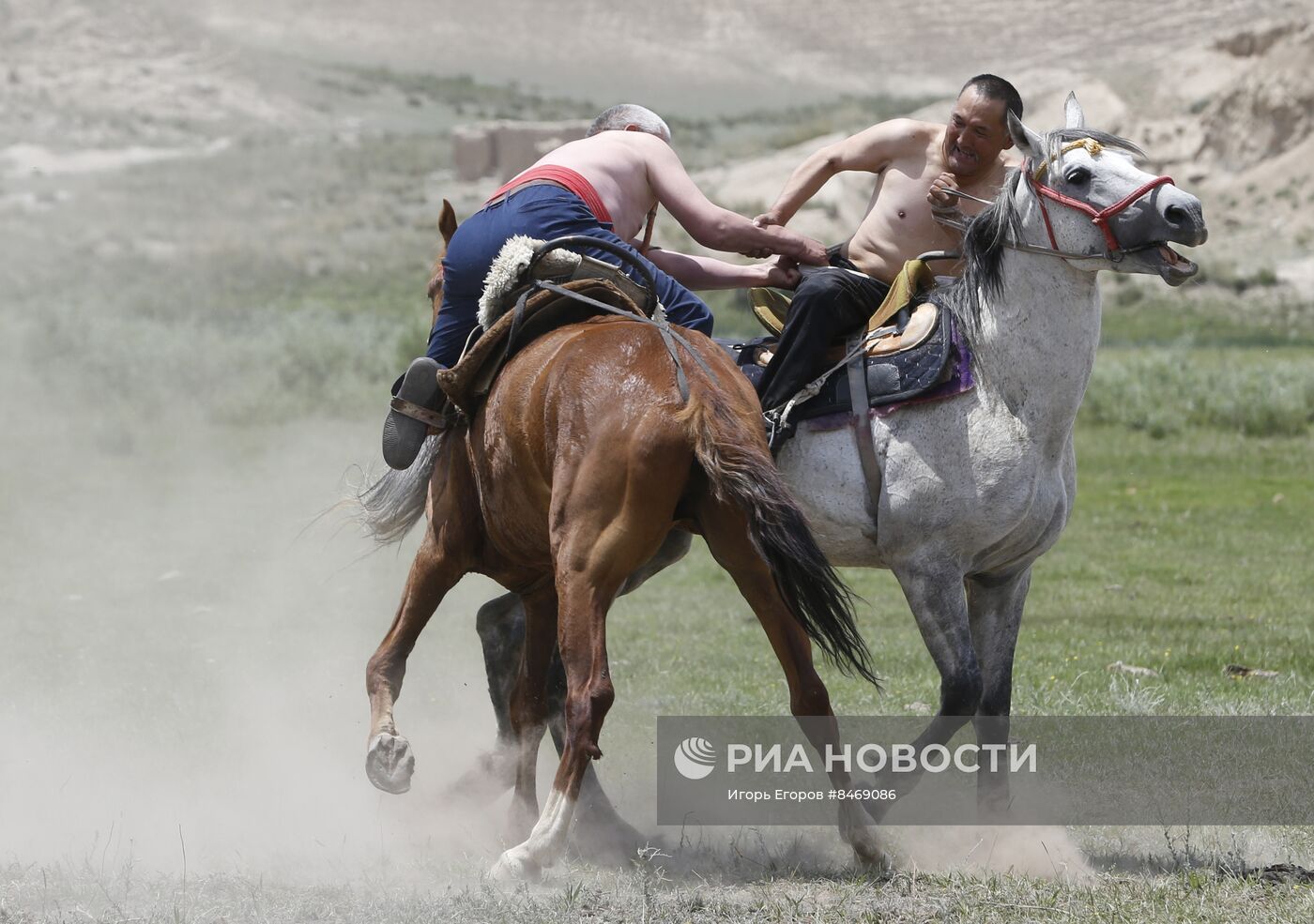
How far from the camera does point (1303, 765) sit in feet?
22.3

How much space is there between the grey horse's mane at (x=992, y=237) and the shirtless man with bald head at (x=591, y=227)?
0.60 meters

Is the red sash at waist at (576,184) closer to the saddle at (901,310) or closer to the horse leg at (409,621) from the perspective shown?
the saddle at (901,310)

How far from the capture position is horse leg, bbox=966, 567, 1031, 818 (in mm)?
5703

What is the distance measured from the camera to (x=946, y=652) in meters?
5.36

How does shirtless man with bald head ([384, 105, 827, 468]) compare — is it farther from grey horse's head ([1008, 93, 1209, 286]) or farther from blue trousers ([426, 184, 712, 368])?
grey horse's head ([1008, 93, 1209, 286])

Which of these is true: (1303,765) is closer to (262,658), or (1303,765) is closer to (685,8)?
(262,658)

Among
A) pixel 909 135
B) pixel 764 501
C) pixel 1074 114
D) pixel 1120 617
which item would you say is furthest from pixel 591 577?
pixel 1120 617

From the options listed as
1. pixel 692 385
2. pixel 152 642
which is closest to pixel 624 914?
pixel 692 385

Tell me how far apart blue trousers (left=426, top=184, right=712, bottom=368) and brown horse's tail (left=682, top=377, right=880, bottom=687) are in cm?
86

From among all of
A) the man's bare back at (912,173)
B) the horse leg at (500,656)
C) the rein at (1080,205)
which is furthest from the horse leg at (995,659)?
the horse leg at (500,656)

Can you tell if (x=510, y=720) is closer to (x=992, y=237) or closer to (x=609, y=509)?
(x=609, y=509)

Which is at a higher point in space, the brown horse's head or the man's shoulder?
the man's shoulder

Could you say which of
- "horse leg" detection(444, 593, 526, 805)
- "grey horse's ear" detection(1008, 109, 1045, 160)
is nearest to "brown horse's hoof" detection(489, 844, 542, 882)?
"horse leg" detection(444, 593, 526, 805)

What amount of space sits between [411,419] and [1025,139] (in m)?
Answer: 2.35
